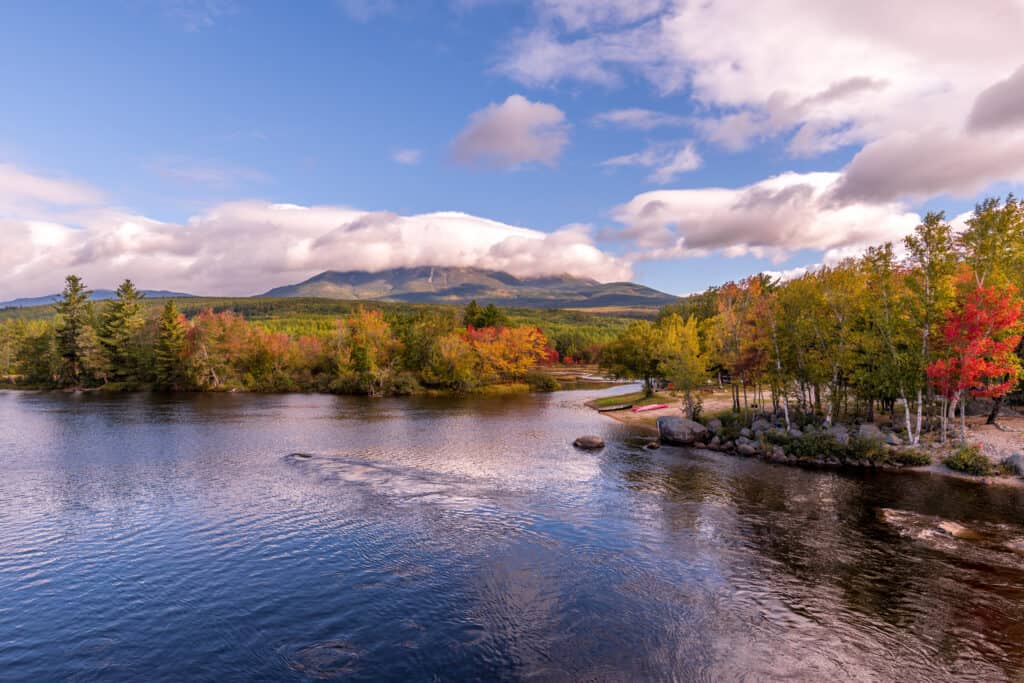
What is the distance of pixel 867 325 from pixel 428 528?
50.0 m

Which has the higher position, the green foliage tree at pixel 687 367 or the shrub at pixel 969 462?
the green foliage tree at pixel 687 367

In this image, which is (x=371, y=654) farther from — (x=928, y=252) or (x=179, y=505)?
(x=928, y=252)

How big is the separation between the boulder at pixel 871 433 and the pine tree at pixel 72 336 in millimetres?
160839

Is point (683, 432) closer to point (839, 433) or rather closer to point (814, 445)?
point (814, 445)

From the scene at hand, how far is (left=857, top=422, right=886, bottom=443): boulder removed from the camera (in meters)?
51.6

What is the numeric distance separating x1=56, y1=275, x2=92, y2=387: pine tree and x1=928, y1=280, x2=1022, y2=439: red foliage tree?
548 feet

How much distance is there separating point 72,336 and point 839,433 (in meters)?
168

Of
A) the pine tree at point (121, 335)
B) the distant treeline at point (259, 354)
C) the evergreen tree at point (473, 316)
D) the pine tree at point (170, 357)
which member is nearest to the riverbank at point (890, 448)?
the distant treeline at point (259, 354)

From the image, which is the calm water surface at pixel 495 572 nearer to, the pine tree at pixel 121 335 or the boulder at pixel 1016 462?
the boulder at pixel 1016 462

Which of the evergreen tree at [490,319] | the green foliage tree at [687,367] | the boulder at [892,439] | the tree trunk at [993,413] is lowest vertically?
the boulder at [892,439]

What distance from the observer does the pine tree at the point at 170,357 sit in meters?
130

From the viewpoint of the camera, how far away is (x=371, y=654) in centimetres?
2020

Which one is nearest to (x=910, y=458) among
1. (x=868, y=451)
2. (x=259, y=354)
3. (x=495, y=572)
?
(x=868, y=451)

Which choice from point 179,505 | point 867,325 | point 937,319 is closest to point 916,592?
point 937,319
